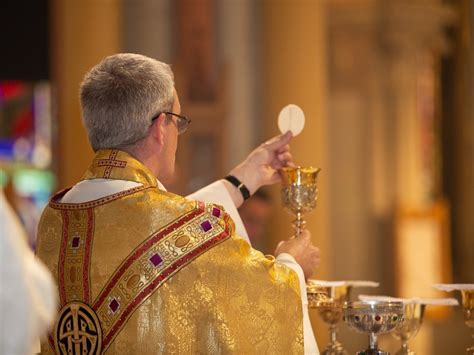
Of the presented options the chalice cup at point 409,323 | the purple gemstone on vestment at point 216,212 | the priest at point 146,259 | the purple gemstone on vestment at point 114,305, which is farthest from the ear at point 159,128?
the chalice cup at point 409,323

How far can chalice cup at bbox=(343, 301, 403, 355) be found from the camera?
3.22 m

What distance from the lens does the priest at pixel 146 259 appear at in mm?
2883

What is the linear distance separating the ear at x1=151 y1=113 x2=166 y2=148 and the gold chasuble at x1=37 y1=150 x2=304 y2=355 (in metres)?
0.10

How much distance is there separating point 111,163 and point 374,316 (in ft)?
3.10

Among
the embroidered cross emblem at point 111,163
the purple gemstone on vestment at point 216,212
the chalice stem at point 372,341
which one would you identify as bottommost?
the chalice stem at point 372,341

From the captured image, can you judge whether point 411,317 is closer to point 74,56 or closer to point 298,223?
point 298,223

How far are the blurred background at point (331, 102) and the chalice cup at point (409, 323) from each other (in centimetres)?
448

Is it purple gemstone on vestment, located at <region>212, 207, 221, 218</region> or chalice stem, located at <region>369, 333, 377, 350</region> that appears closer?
purple gemstone on vestment, located at <region>212, 207, 221, 218</region>

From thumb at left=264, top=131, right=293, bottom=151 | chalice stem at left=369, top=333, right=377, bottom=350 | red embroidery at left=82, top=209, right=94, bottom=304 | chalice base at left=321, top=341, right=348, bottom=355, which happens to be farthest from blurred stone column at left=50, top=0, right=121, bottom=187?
red embroidery at left=82, top=209, right=94, bottom=304

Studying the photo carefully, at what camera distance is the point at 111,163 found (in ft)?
9.91

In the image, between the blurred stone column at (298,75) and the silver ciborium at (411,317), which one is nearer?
the silver ciborium at (411,317)

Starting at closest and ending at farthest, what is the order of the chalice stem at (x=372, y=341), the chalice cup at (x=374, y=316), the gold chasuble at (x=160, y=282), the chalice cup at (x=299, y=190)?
the gold chasuble at (x=160, y=282) < the chalice cup at (x=374, y=316) < the chalice stem at (x=372, y=341) < the chalice cup at (x=299, y=190)

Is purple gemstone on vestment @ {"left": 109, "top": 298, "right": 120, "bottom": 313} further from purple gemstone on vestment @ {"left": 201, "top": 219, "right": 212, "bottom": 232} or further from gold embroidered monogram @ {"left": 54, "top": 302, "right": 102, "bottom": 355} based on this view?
purple gemstone on vestment @ {"left": 201, "top": 219, "right": 212, "bottom": 232}

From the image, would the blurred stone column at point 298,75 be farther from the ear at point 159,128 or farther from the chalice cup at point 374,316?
the ear at point 159,128
